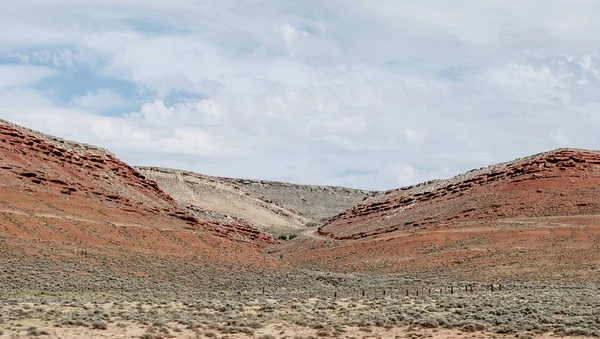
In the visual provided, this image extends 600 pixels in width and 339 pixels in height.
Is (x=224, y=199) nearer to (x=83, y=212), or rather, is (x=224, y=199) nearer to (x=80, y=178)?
(x=80, y=178)

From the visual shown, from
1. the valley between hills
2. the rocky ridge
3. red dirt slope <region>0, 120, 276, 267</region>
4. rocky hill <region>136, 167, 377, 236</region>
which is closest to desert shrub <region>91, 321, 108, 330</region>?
the valley between hills

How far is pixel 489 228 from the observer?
6875cm

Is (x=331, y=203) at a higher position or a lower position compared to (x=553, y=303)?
higher

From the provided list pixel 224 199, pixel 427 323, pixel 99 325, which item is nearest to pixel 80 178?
pixel 99 325

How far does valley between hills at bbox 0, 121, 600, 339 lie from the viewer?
93.6ft

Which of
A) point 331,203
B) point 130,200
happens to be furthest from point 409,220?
point 331,203

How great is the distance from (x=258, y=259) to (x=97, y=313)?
116ft

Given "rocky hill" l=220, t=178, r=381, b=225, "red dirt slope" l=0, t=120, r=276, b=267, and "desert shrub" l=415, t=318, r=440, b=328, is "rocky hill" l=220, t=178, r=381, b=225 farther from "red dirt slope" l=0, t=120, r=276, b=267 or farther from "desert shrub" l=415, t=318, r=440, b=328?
"desert shrub" l=415, t=318, r=440, b=328

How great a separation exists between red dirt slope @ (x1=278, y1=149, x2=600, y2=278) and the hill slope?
11.1 meters

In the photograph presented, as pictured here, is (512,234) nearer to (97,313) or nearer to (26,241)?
(26,241)

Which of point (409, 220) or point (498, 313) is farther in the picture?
point (409, 220)

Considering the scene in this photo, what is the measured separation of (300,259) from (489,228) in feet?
59.8

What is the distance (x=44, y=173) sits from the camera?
6538cm

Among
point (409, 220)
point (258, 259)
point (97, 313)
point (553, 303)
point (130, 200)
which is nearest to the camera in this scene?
point (97, 313)
